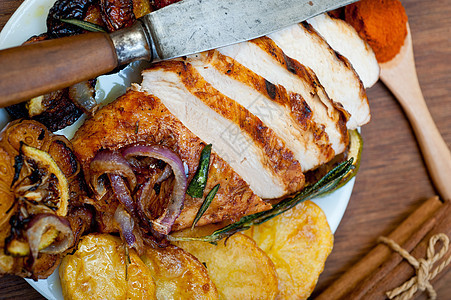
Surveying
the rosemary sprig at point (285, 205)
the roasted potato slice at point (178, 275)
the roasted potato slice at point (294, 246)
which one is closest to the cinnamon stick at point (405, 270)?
the roasted potato slice at point (294, 246)

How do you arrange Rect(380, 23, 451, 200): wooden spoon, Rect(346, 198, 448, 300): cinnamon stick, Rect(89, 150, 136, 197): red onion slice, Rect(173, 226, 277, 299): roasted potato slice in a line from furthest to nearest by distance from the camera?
Rect(380, 23, 451, 200): wooden spoon
Rect(346, 198, 448, 300): cinnamon stick
Rect(173, 226, 277, 299): roasted potato slice
Rect(89, 150, 136, 197): red onion slice

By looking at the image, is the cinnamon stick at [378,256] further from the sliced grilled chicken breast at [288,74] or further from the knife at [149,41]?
the knife at [149,41]

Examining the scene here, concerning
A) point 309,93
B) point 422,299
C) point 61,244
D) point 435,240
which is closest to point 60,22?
point 61,244

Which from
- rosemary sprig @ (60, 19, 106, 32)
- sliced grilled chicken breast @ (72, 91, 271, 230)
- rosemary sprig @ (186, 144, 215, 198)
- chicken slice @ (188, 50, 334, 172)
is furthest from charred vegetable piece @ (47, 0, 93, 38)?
rosemary sprig @ (186, 144, 215, 198)

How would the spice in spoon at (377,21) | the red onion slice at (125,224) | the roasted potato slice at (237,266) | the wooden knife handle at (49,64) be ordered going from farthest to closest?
the spice in spoon at (377,21), the roasted potato slice at (237,266), the red onion slice at (125,224), the wooden knife handle at (49,64)

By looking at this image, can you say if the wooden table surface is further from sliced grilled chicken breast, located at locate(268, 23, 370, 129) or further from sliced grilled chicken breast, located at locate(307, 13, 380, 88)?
sliced grilled chicken breast, located at locate(268, 23, 370, 129)
